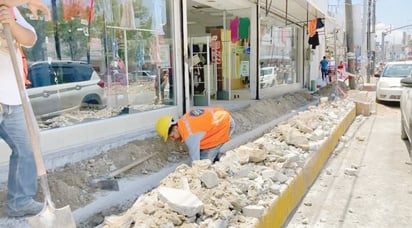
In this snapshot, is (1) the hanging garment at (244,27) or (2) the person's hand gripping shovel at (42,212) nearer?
(2) the person's hand gripping shovel at (42,212)

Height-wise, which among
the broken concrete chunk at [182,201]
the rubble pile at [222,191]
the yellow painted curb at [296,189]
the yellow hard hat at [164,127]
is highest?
the yellow hard hat at [164,127]

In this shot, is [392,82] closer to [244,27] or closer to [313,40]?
[313,40]

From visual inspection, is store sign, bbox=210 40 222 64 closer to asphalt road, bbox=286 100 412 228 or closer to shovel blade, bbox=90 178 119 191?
asphalt road, bbox=286 100 412 228

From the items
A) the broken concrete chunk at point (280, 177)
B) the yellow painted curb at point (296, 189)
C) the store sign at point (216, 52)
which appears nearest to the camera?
the yellow painted curb at point (296, 189)

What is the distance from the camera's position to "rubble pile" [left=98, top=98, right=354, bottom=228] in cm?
301

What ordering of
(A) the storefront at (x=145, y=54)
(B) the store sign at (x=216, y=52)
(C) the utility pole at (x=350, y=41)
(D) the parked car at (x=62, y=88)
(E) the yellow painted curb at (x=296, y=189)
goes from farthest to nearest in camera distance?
(C) the utility pole at (x=350, y=41) < (B) the store sign at (x=216, y=52) < (A) the storefront at (x=145, y=54) < (D) the parked car at (x=62, y=88) < (E) the yellow painted curb at (x=296, y=189)

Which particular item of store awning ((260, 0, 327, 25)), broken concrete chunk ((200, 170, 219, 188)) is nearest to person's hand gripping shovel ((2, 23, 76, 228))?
broken concrete chunk ((200, 170, 219, 188))

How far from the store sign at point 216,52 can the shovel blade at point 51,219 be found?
9441 mm

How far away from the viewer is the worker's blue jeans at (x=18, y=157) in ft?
9.50

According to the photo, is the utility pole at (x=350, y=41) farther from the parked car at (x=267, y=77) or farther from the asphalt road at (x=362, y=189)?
the asphalt road at (x=362, y=189)

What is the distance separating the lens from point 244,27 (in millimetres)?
11562

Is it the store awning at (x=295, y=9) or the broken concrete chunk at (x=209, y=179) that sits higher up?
the store awning at (x=295, y=9)

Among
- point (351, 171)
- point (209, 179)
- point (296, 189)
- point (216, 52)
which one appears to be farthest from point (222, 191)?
point (216, 52)

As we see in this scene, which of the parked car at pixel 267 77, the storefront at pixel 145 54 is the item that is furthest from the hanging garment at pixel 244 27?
the parked car at pixel 267 77
